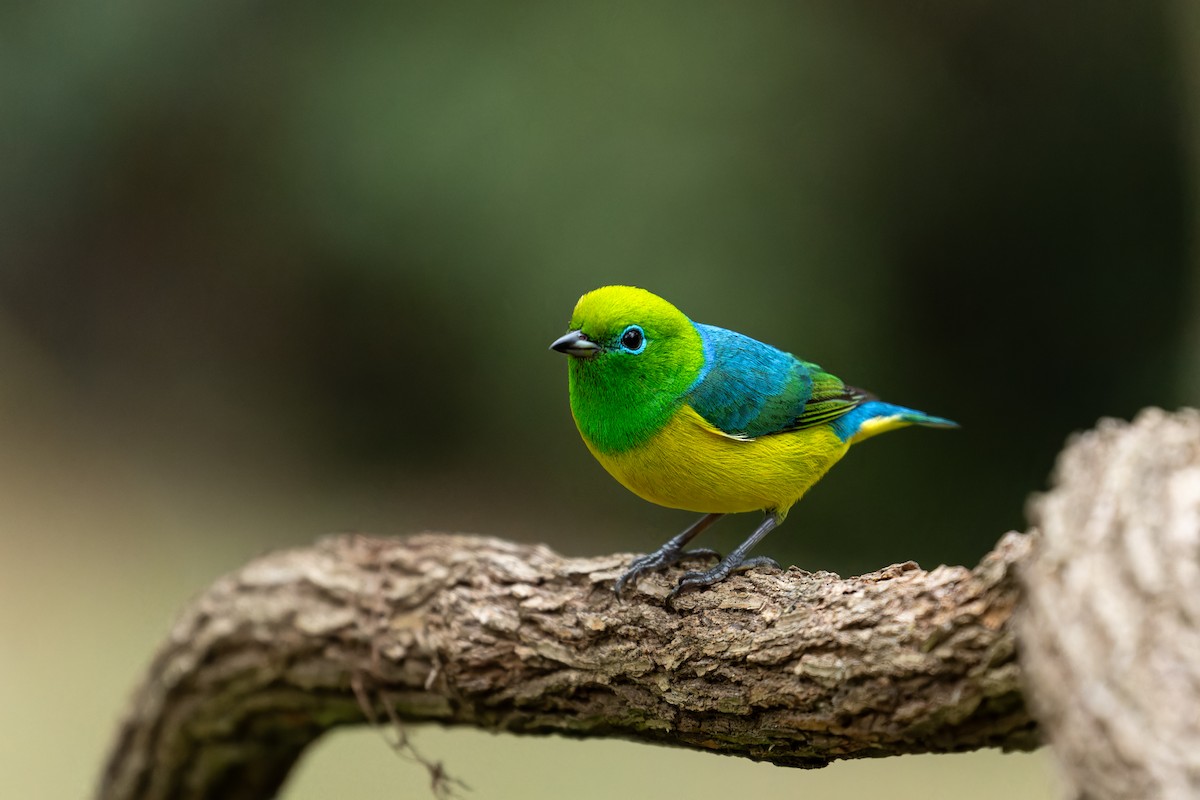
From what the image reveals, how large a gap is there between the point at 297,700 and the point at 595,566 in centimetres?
110

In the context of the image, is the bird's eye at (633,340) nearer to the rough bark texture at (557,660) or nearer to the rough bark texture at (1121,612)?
the rough bark texture at (557,660)

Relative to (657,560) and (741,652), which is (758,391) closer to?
(657,560)

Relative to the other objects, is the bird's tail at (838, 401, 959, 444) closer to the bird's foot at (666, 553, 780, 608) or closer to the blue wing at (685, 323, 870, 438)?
the blue wing at (685, 323, 870, 438)

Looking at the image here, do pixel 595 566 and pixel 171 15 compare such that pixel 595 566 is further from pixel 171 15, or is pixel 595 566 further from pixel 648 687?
pixel 171 15

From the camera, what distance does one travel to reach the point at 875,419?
13.9ft

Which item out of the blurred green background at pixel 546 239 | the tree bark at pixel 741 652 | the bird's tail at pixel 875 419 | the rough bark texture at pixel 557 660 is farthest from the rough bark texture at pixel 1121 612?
the blurred green background at pixel 546 239

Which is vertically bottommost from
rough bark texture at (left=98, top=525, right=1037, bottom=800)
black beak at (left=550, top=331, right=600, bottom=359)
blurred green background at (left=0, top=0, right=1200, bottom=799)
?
rough bark texture at (left=98, top=525, right=1037, bottom=800)

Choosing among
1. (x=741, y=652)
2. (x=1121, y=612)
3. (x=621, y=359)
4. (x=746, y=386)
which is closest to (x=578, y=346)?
(x=621, y=359)

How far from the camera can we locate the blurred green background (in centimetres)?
766

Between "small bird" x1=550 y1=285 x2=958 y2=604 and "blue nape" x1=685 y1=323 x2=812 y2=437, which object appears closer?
"small bird" x1=550 y1=285 x2=958 y2=604

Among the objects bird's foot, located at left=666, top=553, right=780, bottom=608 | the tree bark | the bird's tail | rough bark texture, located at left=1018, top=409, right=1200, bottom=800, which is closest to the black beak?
the tree bark

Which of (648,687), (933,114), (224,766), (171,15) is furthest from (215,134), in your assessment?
(648,687)

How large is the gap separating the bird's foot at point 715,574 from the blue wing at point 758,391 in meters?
0.42

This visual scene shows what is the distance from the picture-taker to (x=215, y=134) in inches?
352
